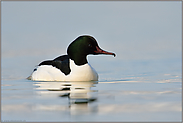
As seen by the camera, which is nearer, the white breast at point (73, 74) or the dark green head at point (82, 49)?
the white breast at point (73, 74)

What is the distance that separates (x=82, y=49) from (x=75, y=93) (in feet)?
7.45

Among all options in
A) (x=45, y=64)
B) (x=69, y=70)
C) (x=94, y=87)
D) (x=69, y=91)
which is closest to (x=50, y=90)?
(x=69, y=91)

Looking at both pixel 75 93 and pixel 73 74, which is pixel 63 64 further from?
pixel 75 93

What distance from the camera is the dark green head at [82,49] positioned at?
8.80 meters

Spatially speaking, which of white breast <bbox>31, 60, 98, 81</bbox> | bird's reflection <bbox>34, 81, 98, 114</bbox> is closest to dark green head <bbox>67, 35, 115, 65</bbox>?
white breast <bbox>31, 60, 98, 81</bbox>

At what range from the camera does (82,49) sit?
882 centimetres

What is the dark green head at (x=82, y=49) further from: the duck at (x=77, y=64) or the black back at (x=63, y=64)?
the black back at (x=63, y=64)

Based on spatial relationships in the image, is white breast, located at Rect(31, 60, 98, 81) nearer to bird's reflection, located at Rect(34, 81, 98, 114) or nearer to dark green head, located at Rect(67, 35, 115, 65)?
dark green head, located at Rect(67, 35, 115, 65)

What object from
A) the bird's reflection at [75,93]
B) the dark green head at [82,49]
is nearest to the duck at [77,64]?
the dark green head at [82,49]

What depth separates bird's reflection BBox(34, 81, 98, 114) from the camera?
5557 mm

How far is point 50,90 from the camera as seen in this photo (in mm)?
7207

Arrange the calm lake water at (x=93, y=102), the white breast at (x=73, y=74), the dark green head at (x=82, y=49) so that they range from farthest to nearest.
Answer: the dark green head at (x=82, y=49) → the white breast at (x=73, y=74) → the calm lake water at (x=93, y=102)

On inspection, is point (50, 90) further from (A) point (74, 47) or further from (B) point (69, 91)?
(A) point (74, 47)

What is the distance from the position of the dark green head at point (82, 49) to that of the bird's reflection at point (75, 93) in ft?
2.33
